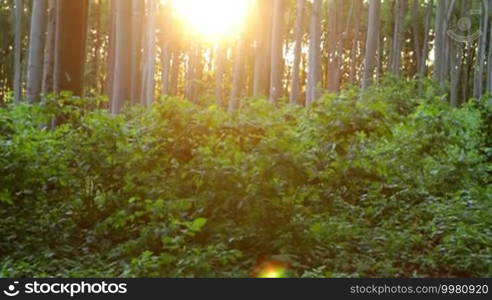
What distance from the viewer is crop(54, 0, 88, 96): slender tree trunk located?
28.9 ft

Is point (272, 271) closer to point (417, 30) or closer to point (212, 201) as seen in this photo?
point (212, 201)

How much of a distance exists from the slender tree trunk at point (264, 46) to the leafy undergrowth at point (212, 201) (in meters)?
11.3

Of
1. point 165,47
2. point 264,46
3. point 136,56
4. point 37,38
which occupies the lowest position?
point 37,38

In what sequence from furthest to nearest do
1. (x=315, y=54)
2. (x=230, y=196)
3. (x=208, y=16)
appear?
(x=208, y=16) → (x=315, y=54) → (x=230, y=196)

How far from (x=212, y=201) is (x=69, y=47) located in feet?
13.2

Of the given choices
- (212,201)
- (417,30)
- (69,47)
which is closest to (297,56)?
(417,30)

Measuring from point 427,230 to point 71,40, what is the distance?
5513 millimetres

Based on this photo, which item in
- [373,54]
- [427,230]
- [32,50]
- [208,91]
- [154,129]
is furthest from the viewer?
[373,54]

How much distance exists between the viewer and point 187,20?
139 feet

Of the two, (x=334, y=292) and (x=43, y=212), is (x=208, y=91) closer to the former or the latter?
(x=43, y=212)

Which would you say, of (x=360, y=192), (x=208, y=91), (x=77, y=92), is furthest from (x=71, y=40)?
(x=360, y=192)

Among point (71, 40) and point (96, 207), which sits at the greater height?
point (71, 40)

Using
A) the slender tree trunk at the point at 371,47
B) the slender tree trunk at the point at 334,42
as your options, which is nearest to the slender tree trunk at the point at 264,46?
the slender tree trunk at the point at 371,47

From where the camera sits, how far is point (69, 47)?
29.1ft
